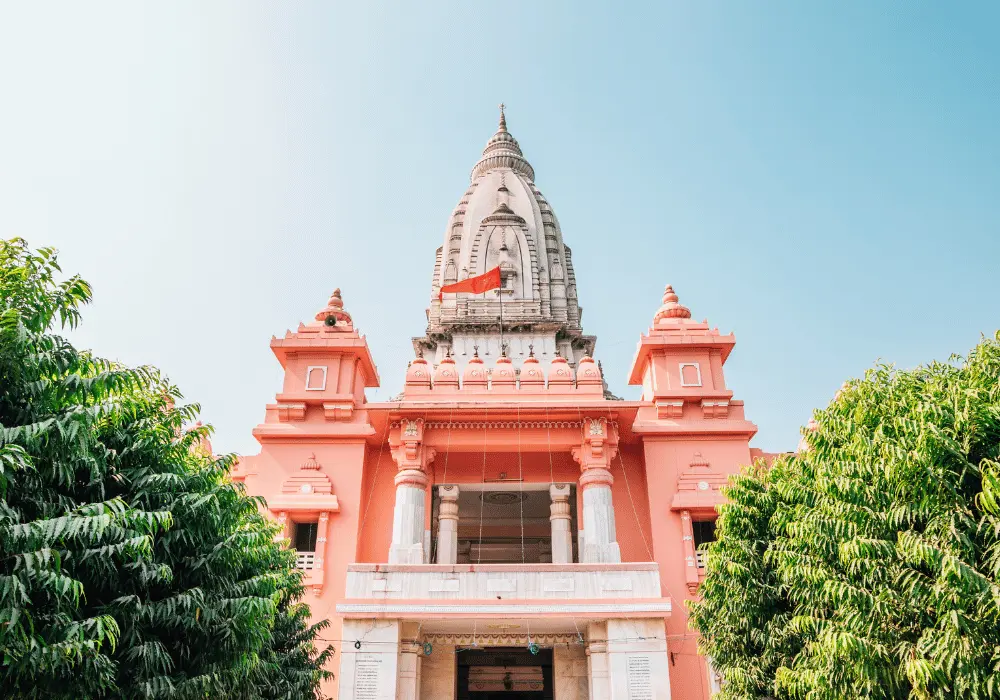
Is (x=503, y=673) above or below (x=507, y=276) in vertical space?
below

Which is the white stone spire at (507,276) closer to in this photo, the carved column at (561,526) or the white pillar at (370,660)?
the carved column at (561,526)

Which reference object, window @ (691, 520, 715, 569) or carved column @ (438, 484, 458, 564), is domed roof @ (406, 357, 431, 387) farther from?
window @ (691, 520, 715, 569)

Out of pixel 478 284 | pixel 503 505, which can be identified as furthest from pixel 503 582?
pixel 478 284

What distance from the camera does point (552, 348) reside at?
100.0 ft

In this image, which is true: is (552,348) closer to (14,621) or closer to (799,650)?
(799,650)

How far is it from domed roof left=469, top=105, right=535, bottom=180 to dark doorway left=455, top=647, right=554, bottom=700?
2929 cm

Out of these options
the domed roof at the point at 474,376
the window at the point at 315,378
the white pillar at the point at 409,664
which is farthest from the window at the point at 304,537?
the domed roof at the point at 474,376

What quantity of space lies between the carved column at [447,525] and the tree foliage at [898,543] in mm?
7804

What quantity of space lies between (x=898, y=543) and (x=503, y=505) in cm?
1381

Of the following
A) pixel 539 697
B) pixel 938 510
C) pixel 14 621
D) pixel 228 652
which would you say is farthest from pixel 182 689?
pixel 539 697

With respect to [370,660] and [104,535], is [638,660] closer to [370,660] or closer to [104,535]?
[370,660]

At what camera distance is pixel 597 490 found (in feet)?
55.9

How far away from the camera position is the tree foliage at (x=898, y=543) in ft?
26.2

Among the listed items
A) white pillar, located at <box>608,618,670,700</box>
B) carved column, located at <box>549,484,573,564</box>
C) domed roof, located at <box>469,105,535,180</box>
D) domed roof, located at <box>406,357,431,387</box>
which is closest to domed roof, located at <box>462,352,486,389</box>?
domed roof, located at <box>406,357,431,387</box>
